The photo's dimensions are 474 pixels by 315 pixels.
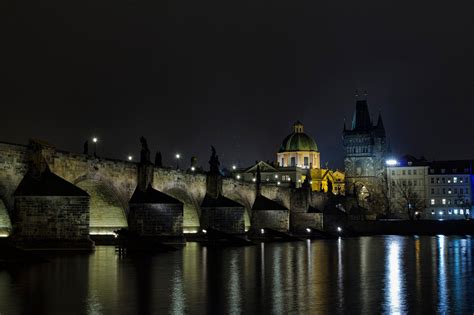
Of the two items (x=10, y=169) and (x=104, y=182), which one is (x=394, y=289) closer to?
(x=10, y=169)

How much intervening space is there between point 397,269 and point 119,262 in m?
12.6

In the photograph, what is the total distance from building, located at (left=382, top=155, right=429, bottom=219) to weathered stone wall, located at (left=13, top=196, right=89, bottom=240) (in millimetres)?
119076

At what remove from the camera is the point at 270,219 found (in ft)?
241

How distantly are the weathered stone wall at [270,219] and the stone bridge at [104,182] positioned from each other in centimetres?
380

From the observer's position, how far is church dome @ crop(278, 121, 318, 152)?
171 meters

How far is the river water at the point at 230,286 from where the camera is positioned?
63.4 feet

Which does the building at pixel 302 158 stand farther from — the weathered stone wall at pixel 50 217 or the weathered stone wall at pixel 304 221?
the weathered stone wall at pixel 50 217

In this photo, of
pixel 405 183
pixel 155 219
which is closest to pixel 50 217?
pixel 155 219

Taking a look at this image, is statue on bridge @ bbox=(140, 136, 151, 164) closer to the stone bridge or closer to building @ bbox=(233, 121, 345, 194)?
the stone bridge

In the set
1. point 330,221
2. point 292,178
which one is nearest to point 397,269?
point 330,221

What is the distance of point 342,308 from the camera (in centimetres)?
1933

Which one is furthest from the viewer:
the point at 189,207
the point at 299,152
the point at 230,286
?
the point at 299,152

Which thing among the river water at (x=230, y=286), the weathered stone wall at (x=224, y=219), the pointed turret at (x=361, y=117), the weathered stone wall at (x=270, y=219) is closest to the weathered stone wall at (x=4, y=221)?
the river water at (x=230, y=286)

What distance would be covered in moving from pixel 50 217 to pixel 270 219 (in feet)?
125
